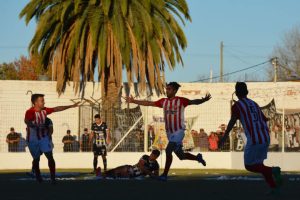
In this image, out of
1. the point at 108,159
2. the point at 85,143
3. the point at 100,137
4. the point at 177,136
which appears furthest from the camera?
the point at 85,143

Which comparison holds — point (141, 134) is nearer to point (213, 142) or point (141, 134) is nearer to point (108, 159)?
point (108, 159)

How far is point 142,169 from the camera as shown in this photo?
19.8 meters

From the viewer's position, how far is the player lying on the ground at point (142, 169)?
19766 millimetres

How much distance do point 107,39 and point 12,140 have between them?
302 inches

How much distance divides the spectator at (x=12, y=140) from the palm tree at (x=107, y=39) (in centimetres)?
605

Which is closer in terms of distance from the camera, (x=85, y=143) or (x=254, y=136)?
(x=254, y=136)

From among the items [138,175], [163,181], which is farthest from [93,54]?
[163,181]

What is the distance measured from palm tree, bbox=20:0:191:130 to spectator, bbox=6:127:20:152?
19.8ft

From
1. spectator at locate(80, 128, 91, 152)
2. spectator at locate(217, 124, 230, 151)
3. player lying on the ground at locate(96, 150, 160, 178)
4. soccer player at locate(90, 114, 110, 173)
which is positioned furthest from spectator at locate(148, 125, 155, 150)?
player lying on the ground at locate(96, 150, 160, 178)

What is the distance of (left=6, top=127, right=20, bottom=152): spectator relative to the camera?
33.3m

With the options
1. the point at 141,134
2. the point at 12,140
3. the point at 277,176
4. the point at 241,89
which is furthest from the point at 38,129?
the point at 12,140

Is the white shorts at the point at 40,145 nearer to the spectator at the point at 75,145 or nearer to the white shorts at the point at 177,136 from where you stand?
the white shorts at the point at 177,136

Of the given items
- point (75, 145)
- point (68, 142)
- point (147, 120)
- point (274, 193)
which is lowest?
point (274, 193)

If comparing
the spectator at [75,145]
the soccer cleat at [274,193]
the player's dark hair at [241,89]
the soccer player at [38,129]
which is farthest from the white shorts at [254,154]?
the spectator at [75,145]
